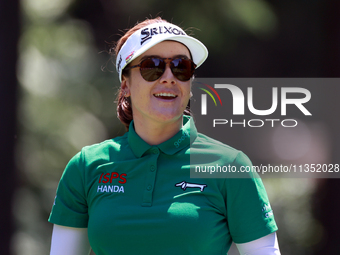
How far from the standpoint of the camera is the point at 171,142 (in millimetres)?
1800

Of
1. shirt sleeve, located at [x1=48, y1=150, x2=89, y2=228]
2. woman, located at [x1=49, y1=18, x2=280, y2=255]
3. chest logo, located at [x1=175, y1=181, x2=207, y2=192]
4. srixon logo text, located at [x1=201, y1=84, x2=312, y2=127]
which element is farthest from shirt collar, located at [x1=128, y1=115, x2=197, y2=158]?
srixon logo text, located at [x1=201, y1=84, x2=312, y2=127]

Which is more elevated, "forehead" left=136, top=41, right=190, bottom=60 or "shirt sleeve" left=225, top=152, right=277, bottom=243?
"forehead" left=136, top=41, right=190, bottom=60

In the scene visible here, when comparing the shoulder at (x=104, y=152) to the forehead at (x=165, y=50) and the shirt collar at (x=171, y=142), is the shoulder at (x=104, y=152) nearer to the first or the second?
the shirt collar at (x=171, y=142)

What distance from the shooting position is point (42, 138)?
438 centimetres

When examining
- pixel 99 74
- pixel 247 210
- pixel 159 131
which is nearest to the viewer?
pixel 247 210

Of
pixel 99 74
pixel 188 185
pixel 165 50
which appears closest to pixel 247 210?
pixel 188 185

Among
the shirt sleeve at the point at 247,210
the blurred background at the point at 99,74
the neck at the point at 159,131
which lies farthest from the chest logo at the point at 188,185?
the blurred background at the point at 99,74

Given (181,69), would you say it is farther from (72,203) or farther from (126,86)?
(72,203)

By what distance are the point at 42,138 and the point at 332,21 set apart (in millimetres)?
3315

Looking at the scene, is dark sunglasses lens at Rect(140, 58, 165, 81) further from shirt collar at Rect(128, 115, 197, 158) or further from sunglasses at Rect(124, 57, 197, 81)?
shirt collar at Rect(128, 115, 197, 158)

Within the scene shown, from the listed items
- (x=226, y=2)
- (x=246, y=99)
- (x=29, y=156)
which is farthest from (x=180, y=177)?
(x=29, y=156)

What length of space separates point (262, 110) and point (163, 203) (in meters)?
2.27

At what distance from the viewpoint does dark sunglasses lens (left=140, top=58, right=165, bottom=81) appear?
70.4 inches

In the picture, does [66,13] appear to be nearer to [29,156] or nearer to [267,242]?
[29,156]
